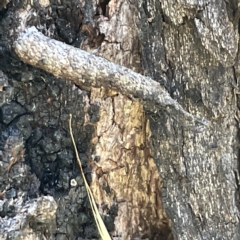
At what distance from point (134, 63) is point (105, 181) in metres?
0.29

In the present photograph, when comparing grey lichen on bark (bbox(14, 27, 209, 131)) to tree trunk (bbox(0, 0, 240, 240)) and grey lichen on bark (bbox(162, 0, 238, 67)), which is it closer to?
tree trunk (bbox(0, 0, 240, 240))

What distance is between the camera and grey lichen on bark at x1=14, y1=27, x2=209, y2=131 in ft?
3.26

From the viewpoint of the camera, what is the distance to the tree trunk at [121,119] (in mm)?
1032

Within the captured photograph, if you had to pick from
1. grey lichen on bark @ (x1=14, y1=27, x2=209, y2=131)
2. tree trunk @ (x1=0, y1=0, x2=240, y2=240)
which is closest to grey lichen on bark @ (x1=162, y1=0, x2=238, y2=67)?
tree trunk @ (x1=0, y1=0, x2=240, y2=240)

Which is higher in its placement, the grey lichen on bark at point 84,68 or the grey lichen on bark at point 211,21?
the grey lichen on bark at point 211,21

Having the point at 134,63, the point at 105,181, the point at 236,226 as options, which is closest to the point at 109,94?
the point at 134,63

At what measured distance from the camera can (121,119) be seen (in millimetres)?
1142

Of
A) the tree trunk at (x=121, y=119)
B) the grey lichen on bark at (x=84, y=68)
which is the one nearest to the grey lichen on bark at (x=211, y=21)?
the tree trunk at (x=121, y=119)

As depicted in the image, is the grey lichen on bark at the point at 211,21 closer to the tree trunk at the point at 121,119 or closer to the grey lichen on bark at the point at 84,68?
the tree trunk at the point at 121,119

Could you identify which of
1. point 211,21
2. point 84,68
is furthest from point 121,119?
point 211,21

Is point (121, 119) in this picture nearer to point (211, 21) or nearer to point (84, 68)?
point (84, 68)

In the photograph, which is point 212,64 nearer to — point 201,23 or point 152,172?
point 201,23

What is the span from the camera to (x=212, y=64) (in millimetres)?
1080

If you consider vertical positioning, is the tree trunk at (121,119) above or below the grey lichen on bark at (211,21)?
below
